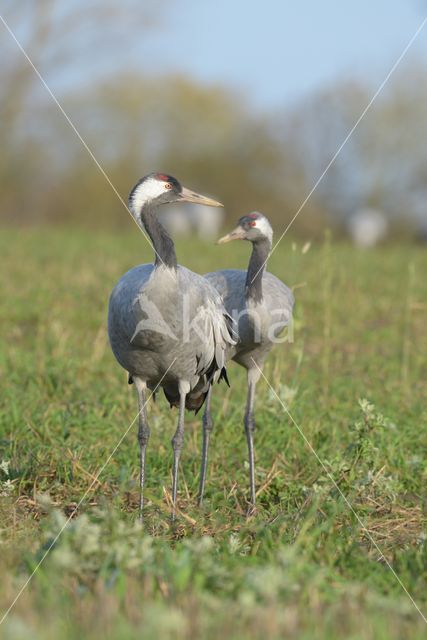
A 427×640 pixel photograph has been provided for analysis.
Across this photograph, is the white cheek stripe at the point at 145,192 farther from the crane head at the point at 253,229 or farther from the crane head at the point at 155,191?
the crane head at the point at 253,229

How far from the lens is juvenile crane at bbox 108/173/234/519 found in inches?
163

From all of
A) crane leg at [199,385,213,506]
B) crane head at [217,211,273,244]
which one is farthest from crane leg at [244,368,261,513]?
crane head at [217,211,273,244]

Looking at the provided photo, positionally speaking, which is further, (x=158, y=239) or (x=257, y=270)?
(x=257, y=270)

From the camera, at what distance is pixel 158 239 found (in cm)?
417

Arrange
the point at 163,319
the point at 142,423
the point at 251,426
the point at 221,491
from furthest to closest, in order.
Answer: the point at 251,426, the point at 221,491, the point at 142,423, the point at 163,319

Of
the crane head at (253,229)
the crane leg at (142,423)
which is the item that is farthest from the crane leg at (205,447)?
the crane head at (253,229)

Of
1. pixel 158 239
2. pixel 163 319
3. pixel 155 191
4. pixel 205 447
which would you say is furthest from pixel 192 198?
pixel 205 447

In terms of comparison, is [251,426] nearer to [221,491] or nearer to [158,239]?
[221,491]

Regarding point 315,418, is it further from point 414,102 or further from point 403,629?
point 414,102

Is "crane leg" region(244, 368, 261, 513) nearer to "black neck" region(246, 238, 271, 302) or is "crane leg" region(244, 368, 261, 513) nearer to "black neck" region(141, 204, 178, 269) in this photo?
"black neck" region(246, 238, 271, 302)

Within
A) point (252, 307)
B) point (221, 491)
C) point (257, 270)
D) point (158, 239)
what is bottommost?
point (221, 491)

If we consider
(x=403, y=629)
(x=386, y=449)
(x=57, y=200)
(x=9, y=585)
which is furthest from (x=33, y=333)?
(x=57, y=200)

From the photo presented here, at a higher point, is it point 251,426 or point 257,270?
point 257,270

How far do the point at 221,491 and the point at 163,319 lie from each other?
41.3 inches
